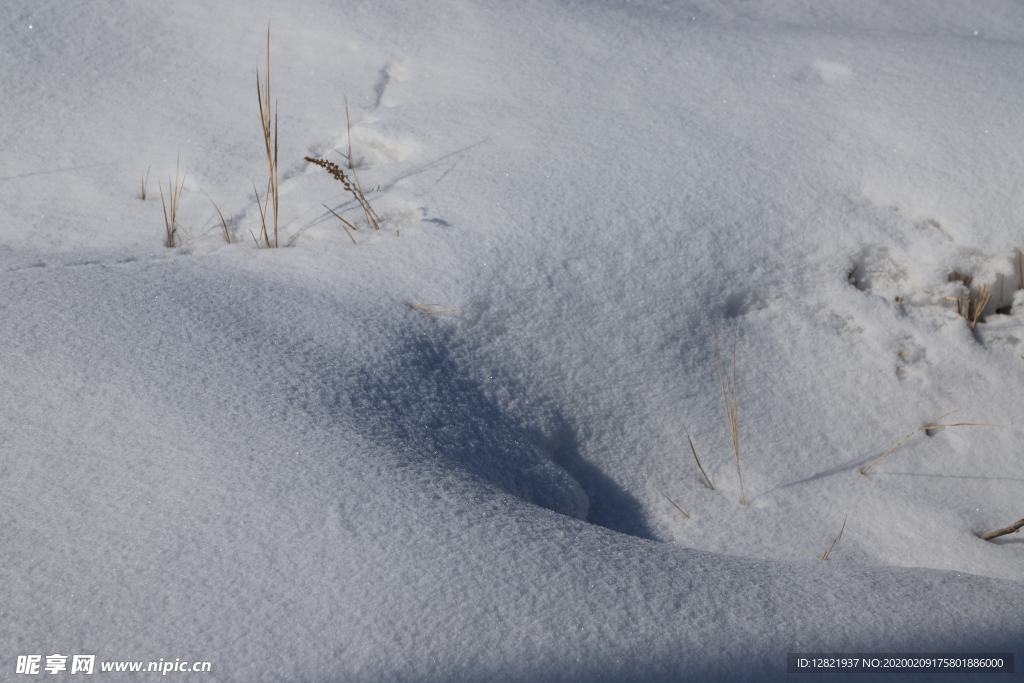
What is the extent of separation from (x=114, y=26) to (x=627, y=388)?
2.21m

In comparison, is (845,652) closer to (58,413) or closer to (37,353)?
(58,413)

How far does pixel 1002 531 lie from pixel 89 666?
1484 millimetres

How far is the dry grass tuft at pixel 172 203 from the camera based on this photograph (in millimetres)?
1771

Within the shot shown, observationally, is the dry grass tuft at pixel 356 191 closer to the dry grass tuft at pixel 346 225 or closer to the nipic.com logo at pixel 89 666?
the dry grass tuft at pixel 346 225

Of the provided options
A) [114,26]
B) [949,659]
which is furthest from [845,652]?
[114,26]

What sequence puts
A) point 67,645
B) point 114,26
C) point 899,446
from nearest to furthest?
point 67,645 < point 899,446 < point 114,26

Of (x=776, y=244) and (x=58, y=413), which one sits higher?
(x=776, y=244)

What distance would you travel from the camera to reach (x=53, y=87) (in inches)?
88.9

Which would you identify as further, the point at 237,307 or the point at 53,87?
the point at 53,87

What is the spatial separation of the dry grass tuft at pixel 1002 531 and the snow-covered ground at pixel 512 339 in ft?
0.10

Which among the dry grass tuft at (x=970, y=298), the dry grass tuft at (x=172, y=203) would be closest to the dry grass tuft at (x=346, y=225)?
the dry grass tuft at (x=172, y=203)

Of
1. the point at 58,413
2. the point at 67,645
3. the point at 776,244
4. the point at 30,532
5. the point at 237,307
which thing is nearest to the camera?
the point at 67,645

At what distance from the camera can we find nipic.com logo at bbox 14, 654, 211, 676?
83 cm

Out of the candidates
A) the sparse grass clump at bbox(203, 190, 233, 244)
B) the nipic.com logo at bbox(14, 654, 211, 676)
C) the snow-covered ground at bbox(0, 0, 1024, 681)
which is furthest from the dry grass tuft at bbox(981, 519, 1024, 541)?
the sparse grass clump at bbox(203, 190, 233, 244)
